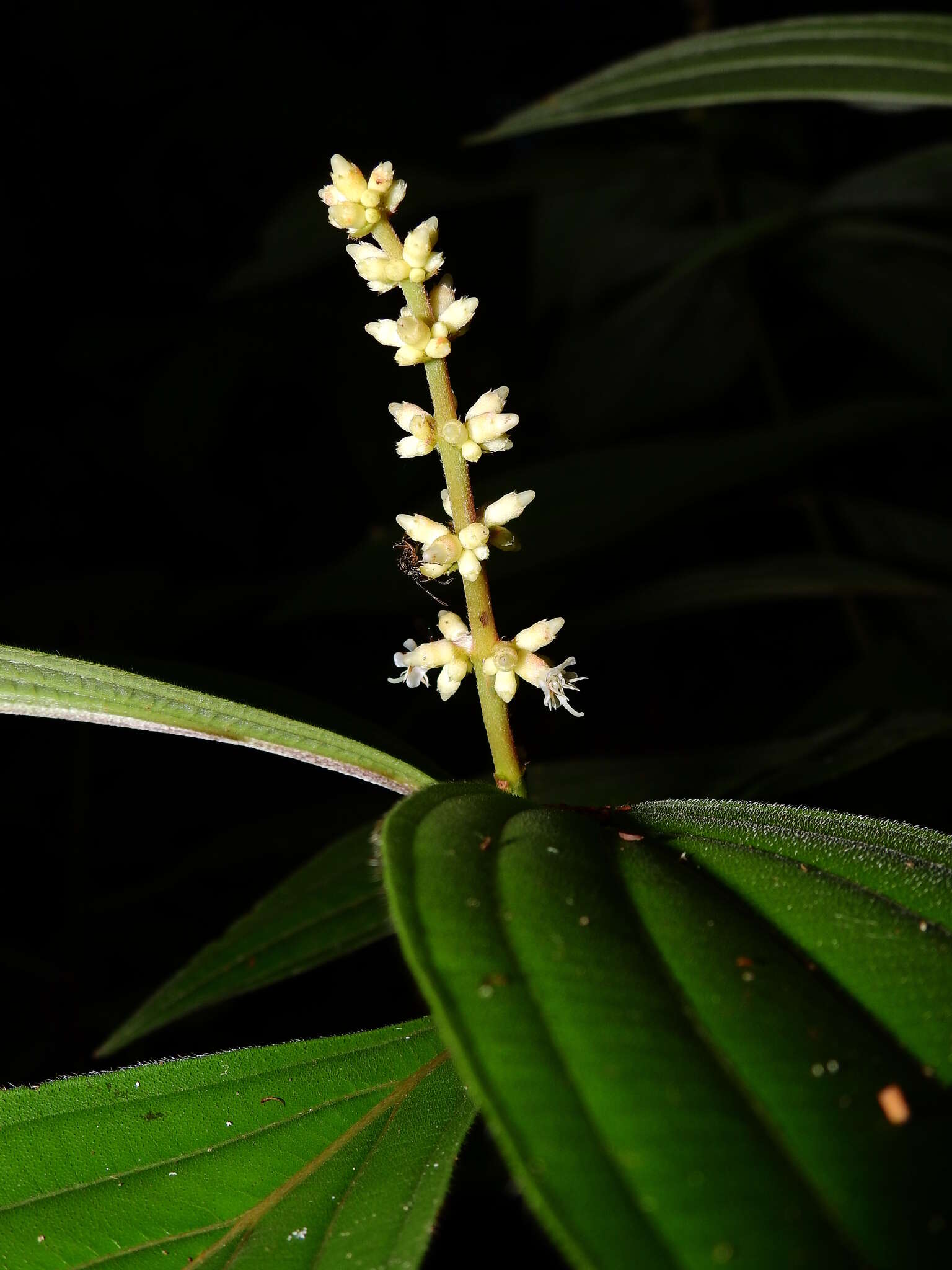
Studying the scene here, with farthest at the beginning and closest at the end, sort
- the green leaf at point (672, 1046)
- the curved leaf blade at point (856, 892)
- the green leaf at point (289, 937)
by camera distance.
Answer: the green leaf at point (289, 937)
the curved leaf blade at point (856, 892)
the green leaf at point (672, 1046)

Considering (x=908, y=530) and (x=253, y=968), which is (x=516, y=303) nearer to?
(x=908, y=530)

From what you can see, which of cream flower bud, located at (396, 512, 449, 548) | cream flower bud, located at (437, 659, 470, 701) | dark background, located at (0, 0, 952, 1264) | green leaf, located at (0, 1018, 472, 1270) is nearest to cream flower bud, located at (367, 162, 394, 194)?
cream flower bud, located at (396, 512, 449, 548)

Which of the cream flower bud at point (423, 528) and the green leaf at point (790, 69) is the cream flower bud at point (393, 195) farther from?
the green leaf at point (790, 69)

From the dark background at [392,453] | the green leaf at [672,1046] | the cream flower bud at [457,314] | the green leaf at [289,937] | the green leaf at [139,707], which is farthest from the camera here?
the dark background at [392,453]

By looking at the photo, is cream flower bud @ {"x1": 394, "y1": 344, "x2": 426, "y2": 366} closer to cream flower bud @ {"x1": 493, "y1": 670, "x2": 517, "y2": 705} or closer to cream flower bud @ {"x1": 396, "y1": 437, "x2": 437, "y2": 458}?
cream flower bud @ {"x1": 396, "y1": 437, "x2": 437, "y2": 458}

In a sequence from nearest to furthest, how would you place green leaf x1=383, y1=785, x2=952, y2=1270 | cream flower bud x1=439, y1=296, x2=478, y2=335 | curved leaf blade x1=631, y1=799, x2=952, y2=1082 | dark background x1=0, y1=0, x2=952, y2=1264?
green leaf x1=383, y1=785, x2=952, y2=1270 → curved leaf blade x1=631, y1=799, x2=952, y2=1082 → cream flower bud x1=439, y1=296, x2=478, y2=335 → dark background x1=0, y1=0, x2=952, y2=1264

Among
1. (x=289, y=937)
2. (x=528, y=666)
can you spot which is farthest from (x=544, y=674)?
(x=289, y=937)

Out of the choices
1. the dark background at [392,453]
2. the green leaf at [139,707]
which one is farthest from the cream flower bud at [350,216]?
the dark background at [392,453]
